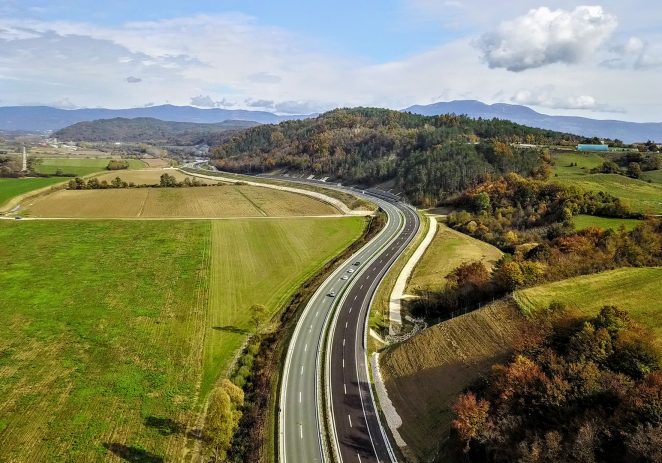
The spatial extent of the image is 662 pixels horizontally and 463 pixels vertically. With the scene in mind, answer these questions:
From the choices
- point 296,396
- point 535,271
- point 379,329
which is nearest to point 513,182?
point 535,271

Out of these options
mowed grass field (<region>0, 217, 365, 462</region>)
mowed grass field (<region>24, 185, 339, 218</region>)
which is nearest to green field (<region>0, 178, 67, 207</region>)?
mowed grass field (<region>24, 185, 339, 218</region>)

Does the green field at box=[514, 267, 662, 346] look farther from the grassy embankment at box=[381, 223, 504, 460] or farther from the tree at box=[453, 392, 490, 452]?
the tree at box=[453, 392, 490, 452]

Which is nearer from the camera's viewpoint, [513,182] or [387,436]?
[387,436]

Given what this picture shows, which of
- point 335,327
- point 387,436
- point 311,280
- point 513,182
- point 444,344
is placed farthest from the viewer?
point 513,182

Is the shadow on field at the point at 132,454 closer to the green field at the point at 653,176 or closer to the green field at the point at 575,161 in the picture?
the green field at the point at 575,161

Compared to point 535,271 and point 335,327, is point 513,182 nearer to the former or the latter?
point 535,271

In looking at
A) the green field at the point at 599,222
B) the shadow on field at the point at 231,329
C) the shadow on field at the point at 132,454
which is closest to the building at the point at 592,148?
the green field at the point at 599,222
